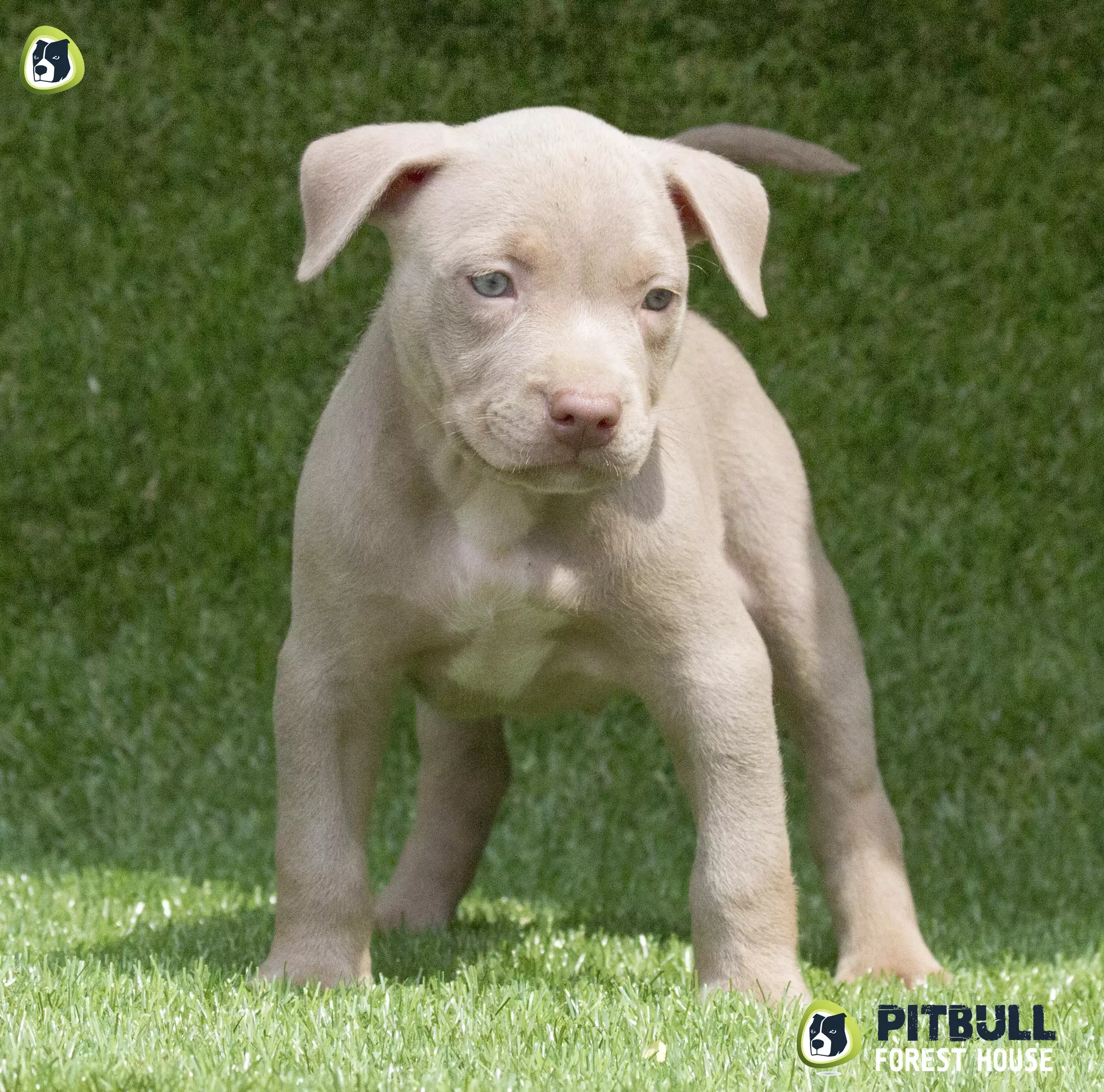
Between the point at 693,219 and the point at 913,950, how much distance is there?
6.16ft

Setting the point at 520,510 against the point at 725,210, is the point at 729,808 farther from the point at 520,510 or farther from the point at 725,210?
the point at 725,210

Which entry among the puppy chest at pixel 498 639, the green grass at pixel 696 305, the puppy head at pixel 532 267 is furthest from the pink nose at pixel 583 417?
the green grass at pixel 696 305

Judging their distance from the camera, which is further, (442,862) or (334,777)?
(442,862)

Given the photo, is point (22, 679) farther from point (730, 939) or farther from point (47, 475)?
point (730, 939)

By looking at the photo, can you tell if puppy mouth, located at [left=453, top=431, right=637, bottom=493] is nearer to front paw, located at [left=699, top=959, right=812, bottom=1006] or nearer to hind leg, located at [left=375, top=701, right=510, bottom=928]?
front paw, located at [left=699, top=959, right=812, bottom=1006]

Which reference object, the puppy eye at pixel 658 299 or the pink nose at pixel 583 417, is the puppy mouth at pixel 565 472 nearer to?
the pink nose at pixel 583 417

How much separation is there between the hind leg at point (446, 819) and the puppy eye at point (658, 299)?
1.73 m

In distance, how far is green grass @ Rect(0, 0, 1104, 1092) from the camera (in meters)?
6.56

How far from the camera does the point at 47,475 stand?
7.07m

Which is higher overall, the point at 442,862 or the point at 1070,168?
the point at 1070,168

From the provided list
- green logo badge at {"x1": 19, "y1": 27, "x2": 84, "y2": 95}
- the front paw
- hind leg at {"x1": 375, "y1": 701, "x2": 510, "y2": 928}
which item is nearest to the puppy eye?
the front paw

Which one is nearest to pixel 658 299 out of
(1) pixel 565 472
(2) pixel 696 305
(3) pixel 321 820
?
(1) pixel 565 472

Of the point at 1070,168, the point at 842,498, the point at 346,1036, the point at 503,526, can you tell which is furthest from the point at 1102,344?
the point at 346,1036

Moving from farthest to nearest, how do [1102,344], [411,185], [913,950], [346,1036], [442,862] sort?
[1102,344]
[442,862]
[913,950]
[411,185]
[346,1036]
